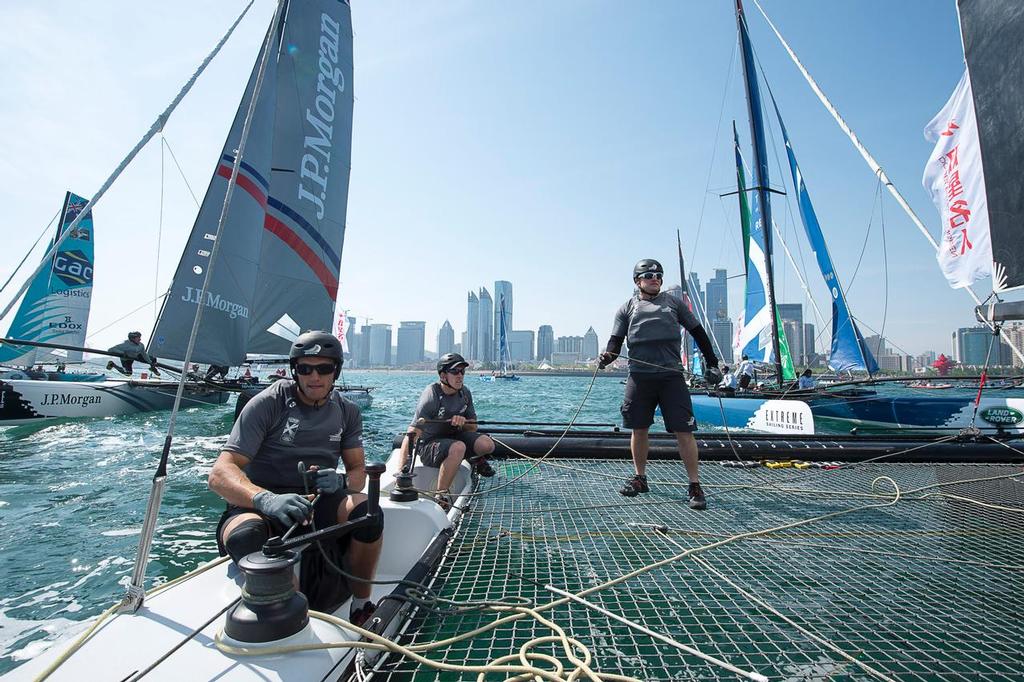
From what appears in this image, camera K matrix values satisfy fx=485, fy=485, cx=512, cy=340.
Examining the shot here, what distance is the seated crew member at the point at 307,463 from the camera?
1882mm

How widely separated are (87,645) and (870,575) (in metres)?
3.05

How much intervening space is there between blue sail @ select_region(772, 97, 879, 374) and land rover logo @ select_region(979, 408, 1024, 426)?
284 inches

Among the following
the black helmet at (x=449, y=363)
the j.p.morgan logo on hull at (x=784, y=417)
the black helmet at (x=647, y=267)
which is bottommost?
the j.p.morgan logo on hull at (x=784, y=417)

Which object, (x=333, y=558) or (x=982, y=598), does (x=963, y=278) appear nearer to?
(x=982, y=598)

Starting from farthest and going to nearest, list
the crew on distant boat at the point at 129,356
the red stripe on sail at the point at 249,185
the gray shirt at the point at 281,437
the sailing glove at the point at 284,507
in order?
the red stripe on sail at the point at 249,185 → the crew on distant boat at the point at 129,356 → the gray shirt at the point at 281,437 → the sailing glove at the point at 284,507

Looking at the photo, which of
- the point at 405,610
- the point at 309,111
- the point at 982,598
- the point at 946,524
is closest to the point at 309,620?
the point at 405,610

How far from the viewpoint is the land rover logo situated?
842cm

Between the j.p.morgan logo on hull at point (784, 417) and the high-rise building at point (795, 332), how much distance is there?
1101cm

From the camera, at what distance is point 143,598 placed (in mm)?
1519

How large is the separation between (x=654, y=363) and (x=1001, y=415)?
9.37 m

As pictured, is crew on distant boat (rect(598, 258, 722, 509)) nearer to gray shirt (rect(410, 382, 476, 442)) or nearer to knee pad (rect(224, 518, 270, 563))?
gray shirt (rect(410, 382, 476, 442))

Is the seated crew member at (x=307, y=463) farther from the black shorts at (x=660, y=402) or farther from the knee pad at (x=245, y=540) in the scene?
the black shorts at (x=660, y=402)

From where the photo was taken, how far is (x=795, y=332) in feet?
121

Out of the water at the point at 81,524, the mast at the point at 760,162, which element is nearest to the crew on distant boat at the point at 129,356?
the water at the point at 81,524
